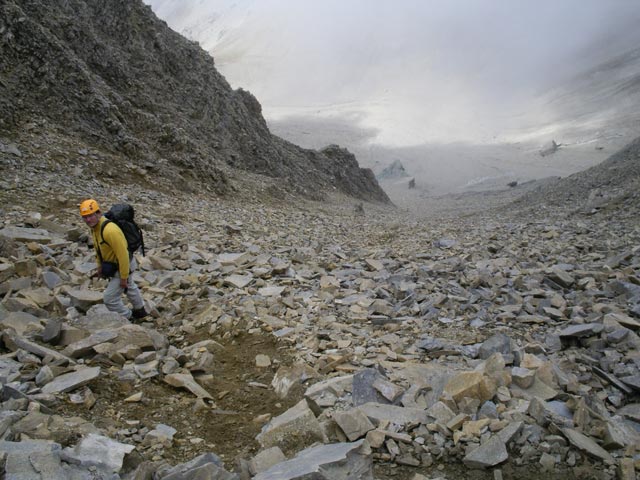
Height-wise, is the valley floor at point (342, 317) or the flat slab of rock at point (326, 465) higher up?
the valley floor at point (342, 317)

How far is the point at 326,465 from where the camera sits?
132 inches

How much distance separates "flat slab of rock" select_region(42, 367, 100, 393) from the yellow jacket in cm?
185

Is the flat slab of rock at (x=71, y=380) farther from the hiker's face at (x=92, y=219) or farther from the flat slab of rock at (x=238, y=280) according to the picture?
the flat slab of rock at (x=238, y=280)

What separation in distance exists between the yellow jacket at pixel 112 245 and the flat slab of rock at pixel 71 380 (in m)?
1.85

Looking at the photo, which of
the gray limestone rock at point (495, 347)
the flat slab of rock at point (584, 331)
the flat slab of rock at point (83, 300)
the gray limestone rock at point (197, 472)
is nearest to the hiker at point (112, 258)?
the flat slab of rock at point (83, 300)

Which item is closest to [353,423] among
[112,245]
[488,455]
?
[488,455]

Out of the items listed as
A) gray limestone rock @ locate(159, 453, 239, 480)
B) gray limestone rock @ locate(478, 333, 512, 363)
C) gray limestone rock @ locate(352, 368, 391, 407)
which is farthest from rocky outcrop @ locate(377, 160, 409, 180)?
gray limestone rock @ locate(159, 453, 239, 480)

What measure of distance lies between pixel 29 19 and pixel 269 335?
50.0 feet

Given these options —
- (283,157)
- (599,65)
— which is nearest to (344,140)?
(283,157)

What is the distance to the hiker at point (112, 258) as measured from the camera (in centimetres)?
596

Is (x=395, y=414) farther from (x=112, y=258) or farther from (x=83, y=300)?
(x=83, y=300)

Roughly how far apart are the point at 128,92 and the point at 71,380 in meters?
17.1

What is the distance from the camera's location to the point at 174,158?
57.0ft

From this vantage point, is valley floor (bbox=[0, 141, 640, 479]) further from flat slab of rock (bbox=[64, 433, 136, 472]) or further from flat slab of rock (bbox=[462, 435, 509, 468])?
flat slab of rock (bbox=[64, 433, 136, 472])
